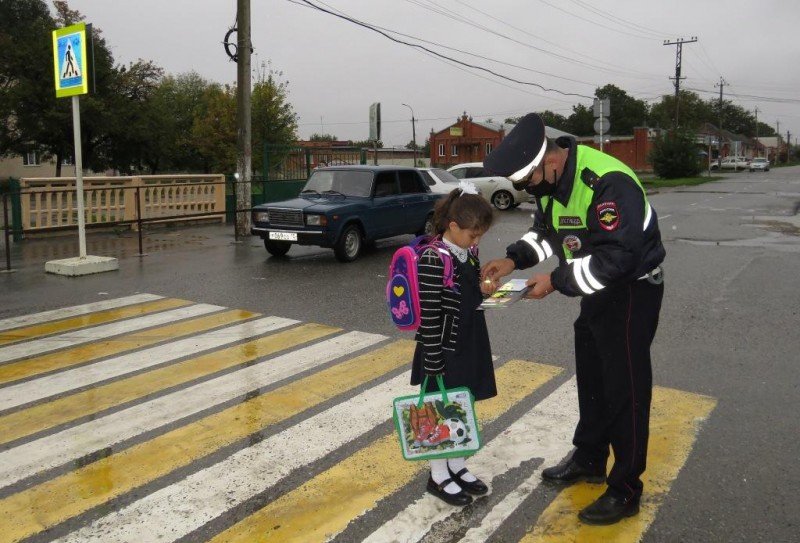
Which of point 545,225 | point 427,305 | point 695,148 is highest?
point 695,148

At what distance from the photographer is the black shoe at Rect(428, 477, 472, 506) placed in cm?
354

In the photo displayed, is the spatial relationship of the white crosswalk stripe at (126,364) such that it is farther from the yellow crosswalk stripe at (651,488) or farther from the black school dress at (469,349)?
the yellow crosswalk stripe at (651,488)

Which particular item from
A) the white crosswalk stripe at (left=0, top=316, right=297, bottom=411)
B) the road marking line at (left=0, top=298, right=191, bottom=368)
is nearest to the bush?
the road marking line at (left=0, top=298, right=191, bottom=368)

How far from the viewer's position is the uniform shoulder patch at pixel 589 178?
10.4 feet

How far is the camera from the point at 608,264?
3061mm

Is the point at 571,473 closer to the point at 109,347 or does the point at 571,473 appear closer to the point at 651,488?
the point at 651,488

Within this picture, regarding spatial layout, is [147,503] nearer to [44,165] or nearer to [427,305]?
[427,305]

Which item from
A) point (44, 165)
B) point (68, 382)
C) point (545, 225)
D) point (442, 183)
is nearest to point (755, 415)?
point (545, 225)

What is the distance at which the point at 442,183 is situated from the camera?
1991 centimetres

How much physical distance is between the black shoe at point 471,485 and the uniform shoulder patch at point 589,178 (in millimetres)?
1611

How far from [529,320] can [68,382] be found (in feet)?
15.1

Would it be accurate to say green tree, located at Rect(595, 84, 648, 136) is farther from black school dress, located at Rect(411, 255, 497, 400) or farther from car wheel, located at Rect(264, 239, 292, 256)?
black school dress, located at Rect(411, 255, 497, 400)

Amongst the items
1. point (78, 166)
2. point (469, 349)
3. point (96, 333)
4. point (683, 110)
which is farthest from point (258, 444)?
point (683, 110)

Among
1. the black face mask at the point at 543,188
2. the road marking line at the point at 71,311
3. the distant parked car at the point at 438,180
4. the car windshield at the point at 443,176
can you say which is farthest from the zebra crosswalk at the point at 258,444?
the car windshield at the point at 443,176
